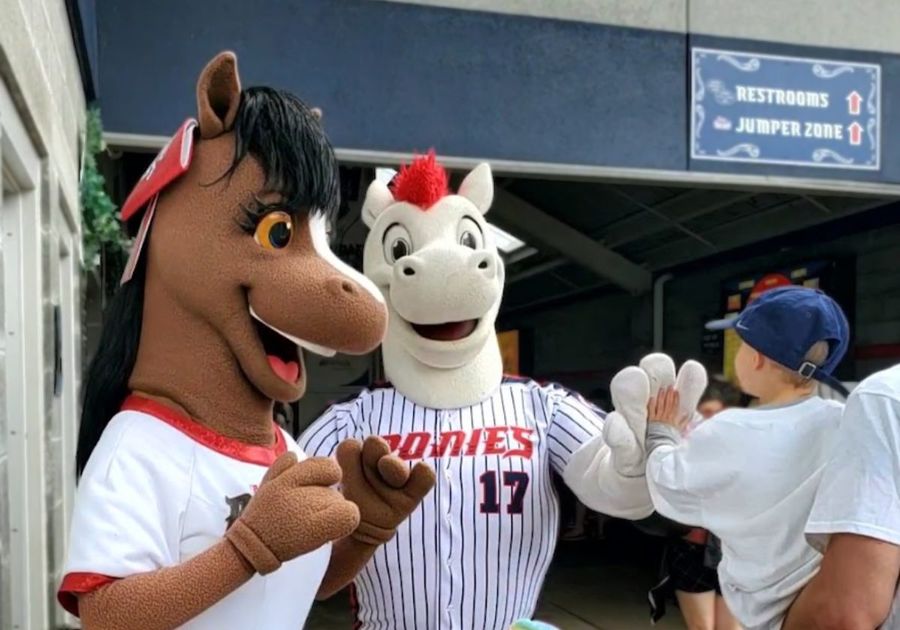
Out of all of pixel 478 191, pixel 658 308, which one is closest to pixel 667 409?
pixel 478 191

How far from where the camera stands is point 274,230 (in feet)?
4.86

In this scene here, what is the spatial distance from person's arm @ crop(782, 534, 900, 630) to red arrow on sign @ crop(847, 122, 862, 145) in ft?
14.2

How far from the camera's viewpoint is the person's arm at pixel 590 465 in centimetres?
212

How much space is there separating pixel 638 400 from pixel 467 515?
49cm

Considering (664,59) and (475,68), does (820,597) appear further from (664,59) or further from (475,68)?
(664,59)

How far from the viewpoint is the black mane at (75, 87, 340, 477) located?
150 centimetres

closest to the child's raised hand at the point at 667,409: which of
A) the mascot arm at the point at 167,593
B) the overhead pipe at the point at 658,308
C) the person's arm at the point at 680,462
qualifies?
the person's arm at the point at 680,462

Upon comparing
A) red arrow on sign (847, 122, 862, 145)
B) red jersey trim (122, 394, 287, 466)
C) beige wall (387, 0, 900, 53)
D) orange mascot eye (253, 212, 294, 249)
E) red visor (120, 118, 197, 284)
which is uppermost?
beige wall (387, 0, 900, 53)

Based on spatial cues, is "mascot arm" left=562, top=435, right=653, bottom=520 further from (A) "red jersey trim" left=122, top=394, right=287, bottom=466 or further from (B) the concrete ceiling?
(B) the concrete ceiling

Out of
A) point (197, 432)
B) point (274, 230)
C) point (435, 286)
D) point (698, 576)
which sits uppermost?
point (274, 230)

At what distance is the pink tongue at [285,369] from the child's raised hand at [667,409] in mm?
940

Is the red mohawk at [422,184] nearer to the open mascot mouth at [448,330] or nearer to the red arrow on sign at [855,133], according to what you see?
the open mascot mouth at [448,330]

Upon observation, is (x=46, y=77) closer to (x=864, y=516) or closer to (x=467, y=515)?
(x=467, y=515)

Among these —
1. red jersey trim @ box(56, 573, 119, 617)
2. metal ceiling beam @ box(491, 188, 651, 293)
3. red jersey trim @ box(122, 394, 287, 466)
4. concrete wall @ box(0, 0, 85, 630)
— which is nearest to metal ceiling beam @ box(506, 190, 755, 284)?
metal ceiling beam @ box(491, 188, 651, 293)
